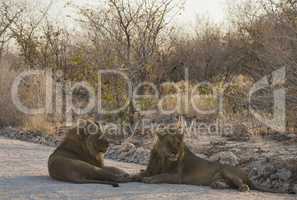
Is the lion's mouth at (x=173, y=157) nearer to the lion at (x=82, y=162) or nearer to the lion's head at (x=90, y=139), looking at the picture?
the lion at (x=82, y=162)

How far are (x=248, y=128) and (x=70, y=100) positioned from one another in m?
8.34

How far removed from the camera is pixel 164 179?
32.8 feet

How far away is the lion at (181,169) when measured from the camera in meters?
9.80

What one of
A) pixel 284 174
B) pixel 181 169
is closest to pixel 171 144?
pixel 181 169

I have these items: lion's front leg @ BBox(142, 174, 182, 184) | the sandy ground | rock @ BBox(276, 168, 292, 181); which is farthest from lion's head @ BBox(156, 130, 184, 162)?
rock @ BBox(276, 168, 292, 181)

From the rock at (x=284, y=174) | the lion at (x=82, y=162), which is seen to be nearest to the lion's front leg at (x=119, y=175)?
the lion at (x=82, y=162)

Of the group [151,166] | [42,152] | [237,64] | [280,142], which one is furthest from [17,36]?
[151,166]

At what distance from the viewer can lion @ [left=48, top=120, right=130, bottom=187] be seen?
380 inches

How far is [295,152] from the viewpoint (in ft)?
42.1

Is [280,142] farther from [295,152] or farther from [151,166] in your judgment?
[151,166]

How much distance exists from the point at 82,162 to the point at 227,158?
Result: 3.88m

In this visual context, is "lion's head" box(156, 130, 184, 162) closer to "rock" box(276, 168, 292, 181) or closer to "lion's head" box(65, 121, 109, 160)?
"lion's head" box(65, 121, 109, 160)

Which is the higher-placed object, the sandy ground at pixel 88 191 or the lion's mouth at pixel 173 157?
the lion's mouth at pixel 173 157

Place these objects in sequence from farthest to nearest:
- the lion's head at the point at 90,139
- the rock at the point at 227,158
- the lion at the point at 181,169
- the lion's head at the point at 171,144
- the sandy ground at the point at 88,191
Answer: the rock at the point at 227,158
the lion's head at the point at 90,139
the lion's head at the point at 171,144
the lion at the point at 181,169
the sandy ground at the point at 88,191
